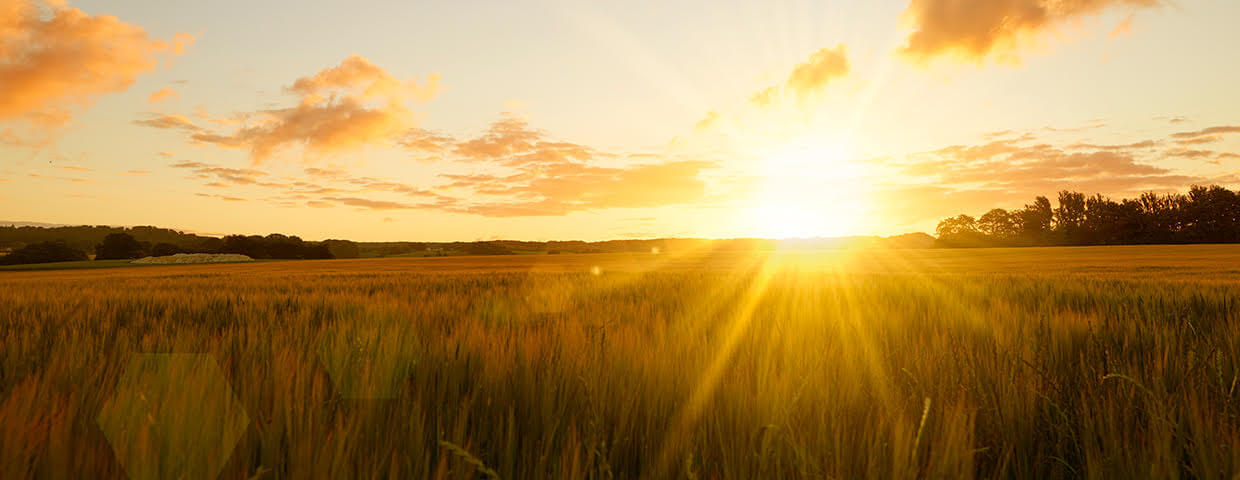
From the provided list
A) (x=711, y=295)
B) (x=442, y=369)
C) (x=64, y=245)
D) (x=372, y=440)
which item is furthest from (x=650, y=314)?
(x=64, y=245)

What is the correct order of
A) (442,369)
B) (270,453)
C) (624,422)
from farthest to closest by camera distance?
(442,369) → (624,422) → (270,453)

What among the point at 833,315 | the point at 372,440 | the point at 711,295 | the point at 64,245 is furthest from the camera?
the point at 64,245

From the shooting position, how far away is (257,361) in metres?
2.18

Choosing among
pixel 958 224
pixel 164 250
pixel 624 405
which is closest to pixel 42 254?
pixel 164 250

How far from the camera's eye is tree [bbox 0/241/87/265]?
52.9 m

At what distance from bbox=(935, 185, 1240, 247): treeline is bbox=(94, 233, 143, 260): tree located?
3563 inches

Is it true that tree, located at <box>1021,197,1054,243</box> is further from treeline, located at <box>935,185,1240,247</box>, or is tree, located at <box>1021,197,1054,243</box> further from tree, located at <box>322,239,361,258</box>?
tree, located at <box>322,239,361,258</box>

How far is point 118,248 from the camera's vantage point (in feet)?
190

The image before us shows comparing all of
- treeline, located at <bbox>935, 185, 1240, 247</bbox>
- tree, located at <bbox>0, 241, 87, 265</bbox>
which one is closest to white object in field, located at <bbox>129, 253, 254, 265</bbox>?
tree, located at <bbox>0, 241, 87, 265</bbox>

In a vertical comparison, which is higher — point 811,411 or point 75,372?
point 75,372

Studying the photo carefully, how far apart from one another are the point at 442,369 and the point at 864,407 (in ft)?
4.99

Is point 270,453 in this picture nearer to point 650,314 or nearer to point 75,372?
point 75,372

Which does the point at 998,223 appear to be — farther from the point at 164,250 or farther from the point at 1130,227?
the point at 164,250

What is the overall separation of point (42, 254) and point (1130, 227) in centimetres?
12236
